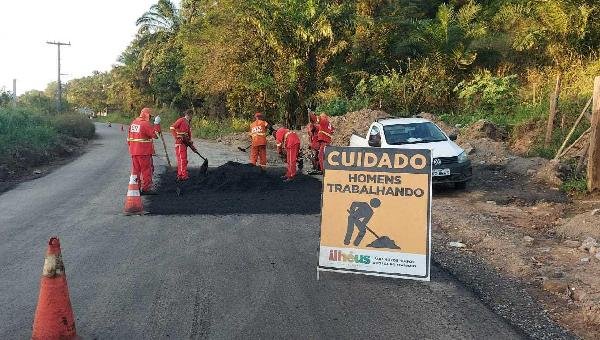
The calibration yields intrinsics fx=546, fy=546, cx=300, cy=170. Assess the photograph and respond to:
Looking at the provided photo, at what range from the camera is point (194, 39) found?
3450cm

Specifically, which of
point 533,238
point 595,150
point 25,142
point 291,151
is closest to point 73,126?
point 25,142

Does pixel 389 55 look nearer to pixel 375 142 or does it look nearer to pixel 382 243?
pixel 375 142

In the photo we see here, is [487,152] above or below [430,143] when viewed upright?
below

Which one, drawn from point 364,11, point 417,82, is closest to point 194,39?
point 364,11

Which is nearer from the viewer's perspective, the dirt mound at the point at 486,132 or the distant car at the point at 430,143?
the distant car at the point at 430,143

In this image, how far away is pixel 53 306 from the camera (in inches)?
173

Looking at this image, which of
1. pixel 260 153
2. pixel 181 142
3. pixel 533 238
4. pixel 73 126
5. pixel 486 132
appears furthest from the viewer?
pixel 73 126

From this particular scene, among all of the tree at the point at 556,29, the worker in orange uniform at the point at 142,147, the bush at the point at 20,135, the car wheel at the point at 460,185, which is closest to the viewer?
the worker in orange uniform at the point at 142,147

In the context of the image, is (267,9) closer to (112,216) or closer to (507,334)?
(112,216)

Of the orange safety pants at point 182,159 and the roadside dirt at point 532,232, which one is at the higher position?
the orange safety pants at point 182,159

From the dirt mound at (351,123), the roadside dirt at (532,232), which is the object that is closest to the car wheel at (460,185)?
the roadside dirt at (532,232)

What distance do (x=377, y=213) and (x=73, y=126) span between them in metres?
32.6

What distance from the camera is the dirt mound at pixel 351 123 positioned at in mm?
22266

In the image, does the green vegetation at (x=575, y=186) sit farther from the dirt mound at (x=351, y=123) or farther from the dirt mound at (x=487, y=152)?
the dirt mound at (x=351, y=123)
